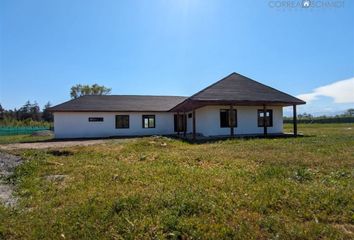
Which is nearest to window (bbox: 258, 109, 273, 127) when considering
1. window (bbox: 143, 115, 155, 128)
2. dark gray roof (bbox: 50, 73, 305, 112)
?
dark gray roof (bbox: 50, 73, 305, 112)

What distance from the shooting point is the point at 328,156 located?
941 centimetres

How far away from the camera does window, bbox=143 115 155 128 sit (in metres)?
26.9

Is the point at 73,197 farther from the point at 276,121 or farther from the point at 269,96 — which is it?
the point at 276,121

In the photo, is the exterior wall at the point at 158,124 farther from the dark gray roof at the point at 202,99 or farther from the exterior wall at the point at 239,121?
the dark gray roof at the point at 202,99

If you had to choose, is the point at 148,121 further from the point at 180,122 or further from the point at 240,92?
the point at 240,92

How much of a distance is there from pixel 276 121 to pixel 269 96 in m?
2.90

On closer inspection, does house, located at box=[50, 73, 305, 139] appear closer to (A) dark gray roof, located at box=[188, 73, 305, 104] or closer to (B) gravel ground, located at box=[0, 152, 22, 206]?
(A) dark gray roof, located at box=[188, 73, 305, 104]

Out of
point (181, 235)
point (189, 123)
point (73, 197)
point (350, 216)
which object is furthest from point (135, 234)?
point (189, 123)

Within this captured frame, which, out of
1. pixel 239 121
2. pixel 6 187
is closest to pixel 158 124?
pixel 239 121

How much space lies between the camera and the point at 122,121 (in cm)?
2633

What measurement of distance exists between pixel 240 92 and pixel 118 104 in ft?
39.0

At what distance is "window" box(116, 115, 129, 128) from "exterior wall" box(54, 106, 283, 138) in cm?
28

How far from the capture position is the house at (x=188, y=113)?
19828mm

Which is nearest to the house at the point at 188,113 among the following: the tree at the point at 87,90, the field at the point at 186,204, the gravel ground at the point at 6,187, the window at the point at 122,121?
the window at the point at 122,121
